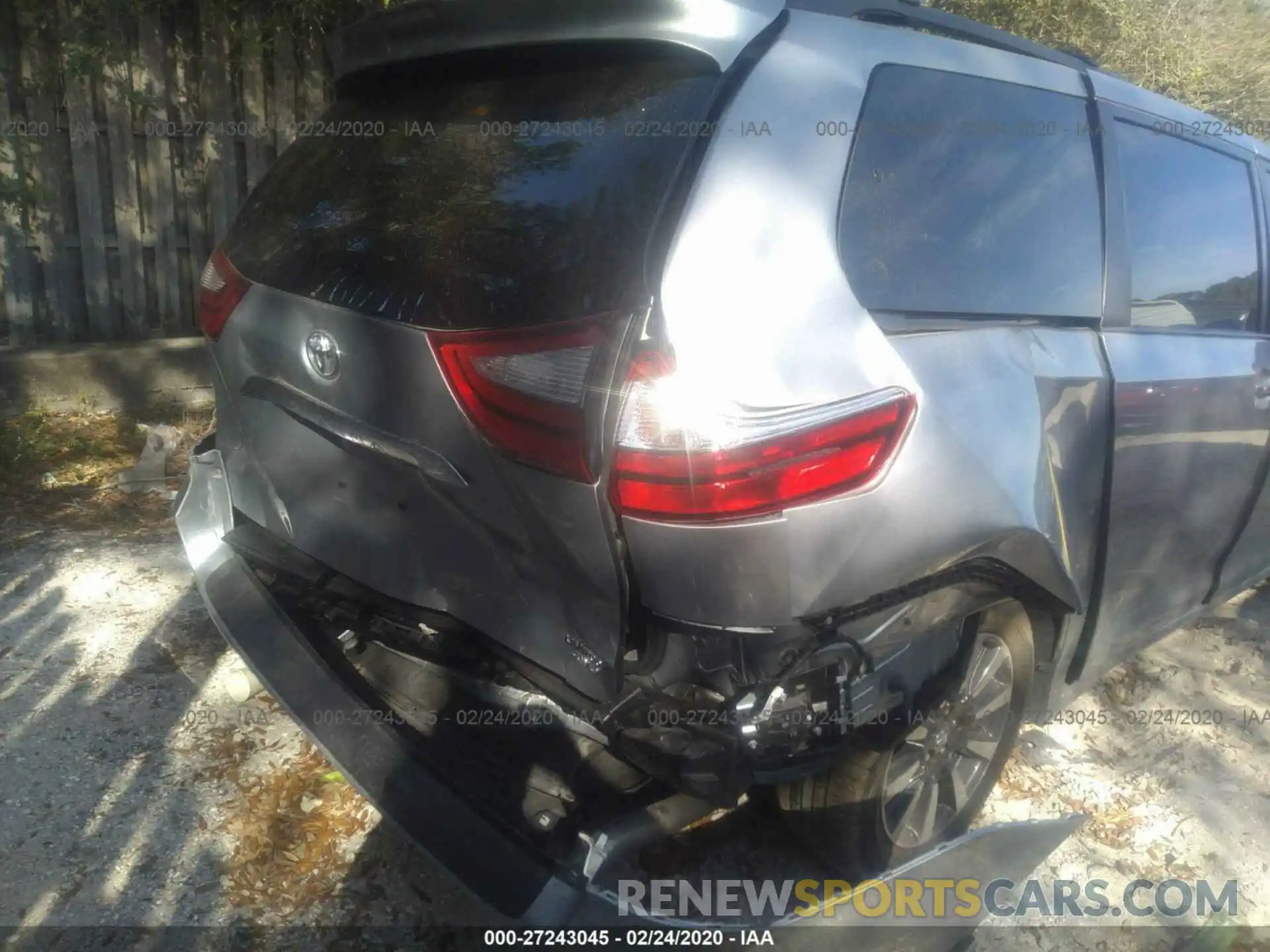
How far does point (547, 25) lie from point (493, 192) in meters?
0.35

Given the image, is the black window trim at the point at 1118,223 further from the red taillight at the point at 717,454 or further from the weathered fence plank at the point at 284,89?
the weathered fence plank at the point at 284,89

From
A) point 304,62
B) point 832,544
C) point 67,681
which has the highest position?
point 304,62

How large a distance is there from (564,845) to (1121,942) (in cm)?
163

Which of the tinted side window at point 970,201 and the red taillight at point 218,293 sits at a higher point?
the tinted side window at point 970,201

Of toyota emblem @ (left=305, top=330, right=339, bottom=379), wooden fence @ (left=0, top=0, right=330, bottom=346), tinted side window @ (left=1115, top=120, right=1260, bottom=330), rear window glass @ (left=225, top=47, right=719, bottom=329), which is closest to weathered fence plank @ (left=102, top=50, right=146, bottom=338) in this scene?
wooden fence @ (left=0, top=0, right=330, bottom=346)

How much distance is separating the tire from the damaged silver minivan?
1 centimetres

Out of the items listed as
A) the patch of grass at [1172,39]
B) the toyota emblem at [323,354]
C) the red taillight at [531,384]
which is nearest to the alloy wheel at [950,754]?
the red taillight at [531,384]

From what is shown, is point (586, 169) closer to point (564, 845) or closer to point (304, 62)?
point (564, 845)

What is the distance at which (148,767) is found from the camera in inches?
118

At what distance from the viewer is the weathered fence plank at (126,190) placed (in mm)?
5879

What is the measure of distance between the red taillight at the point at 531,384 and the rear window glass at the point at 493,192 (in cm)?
4

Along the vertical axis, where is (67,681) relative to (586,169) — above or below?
below

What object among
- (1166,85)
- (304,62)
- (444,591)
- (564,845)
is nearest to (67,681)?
(444,591)

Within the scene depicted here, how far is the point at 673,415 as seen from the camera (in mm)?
1751
